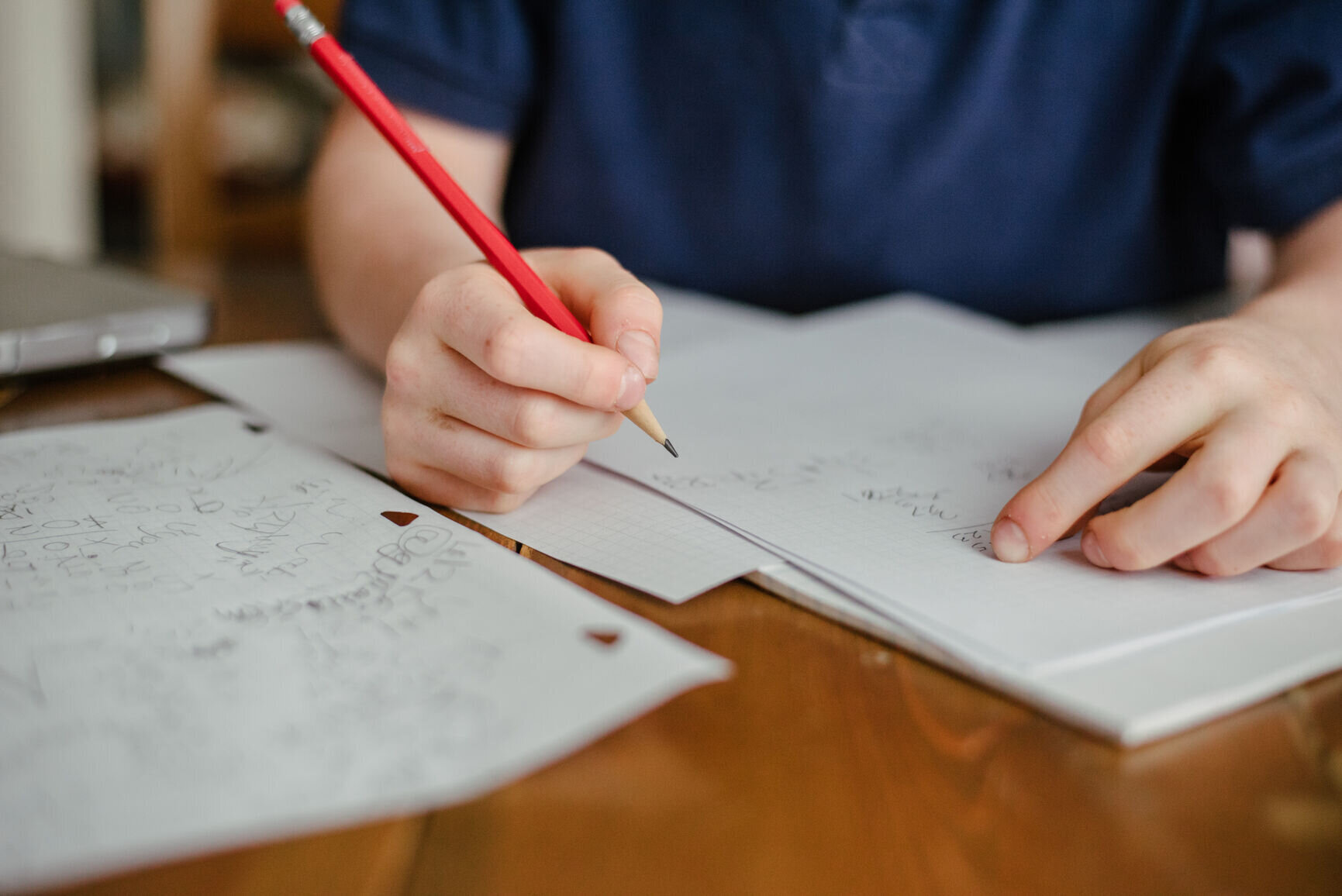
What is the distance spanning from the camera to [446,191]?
0.36m

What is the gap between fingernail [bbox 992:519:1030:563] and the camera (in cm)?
32

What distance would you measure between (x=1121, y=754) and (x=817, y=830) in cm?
9

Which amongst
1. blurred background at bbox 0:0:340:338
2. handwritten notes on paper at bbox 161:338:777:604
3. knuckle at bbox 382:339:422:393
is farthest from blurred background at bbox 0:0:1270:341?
knuckle at bbox 382:339:422:393

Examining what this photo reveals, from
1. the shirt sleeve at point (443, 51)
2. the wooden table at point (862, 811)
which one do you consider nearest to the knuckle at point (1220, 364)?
the wooden table at point (862, 811)

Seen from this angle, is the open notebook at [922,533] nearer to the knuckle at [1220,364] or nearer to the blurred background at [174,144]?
the knuckle at [1220,364]

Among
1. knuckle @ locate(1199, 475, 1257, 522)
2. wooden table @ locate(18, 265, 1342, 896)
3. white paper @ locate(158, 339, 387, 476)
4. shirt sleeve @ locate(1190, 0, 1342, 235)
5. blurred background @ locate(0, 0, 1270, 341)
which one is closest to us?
wooden table @ locate(18, 265, 1342, 896)

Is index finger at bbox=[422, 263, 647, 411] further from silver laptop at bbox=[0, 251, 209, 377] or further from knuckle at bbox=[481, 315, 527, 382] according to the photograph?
silver laptop at bbox=[0, 251, 209, 377]

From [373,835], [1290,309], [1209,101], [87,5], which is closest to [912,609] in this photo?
[373,835]

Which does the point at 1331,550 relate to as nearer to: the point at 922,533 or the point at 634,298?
the point at 922,533

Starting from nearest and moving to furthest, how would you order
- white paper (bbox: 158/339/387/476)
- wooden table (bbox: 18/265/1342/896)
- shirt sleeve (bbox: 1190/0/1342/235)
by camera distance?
wooden table (bbox: 18/265/1342/896), white paper (bbox: 158/339/387/476), shirt sleeve (bbox: 1190/0/1342/235)

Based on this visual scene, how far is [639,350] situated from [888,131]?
422mm

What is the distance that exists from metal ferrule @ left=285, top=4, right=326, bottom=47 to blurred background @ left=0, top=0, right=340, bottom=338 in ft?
1.02

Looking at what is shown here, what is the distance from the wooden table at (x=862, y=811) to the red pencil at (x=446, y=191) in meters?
0.13

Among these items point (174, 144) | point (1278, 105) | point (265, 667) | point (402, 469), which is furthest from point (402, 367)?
point (174, 144)
